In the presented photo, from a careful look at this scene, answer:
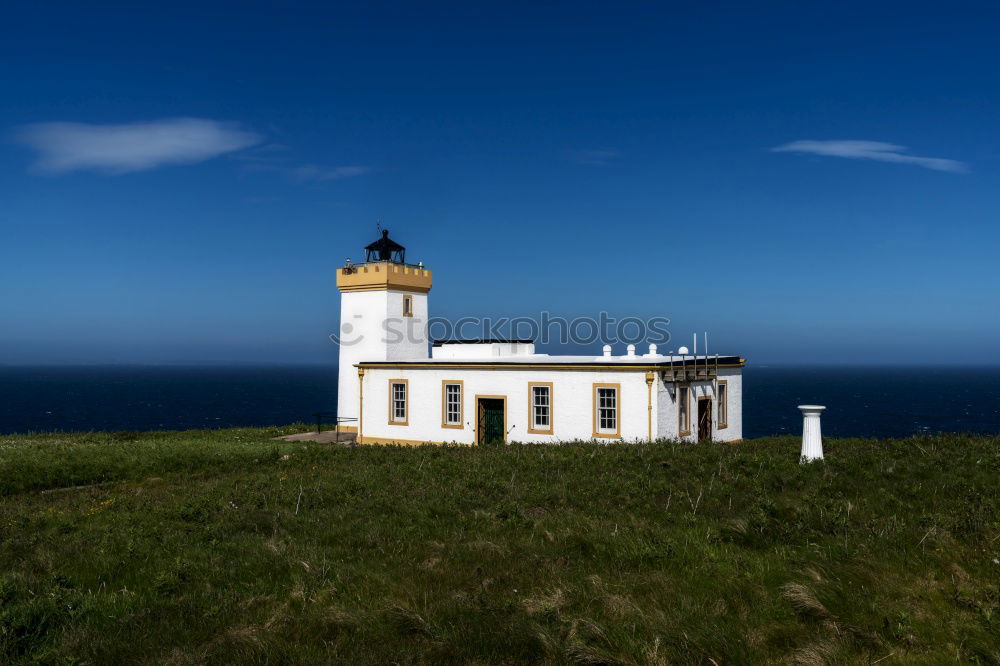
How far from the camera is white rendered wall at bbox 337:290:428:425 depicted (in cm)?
3197

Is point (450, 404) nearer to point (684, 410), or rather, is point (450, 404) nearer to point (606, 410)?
point (606, 410)

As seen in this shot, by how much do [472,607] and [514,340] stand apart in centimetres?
2487

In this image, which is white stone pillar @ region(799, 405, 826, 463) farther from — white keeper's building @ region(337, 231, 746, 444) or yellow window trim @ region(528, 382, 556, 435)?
yellow window trim @ region(528, 382, 556, 435)

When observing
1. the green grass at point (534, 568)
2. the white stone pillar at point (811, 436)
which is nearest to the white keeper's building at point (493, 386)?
the white stone pillar at point (811, 436)

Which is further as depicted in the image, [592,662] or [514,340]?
[514,340]

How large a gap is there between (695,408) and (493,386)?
7.58 meters

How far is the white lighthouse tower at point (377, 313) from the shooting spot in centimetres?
3194

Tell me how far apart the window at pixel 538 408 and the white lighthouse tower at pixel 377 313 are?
9111mm

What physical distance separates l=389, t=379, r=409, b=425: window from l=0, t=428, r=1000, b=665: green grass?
12662 millimetres

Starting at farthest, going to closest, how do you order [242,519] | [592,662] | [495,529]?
[242,519]
[495,529]
[592,662]

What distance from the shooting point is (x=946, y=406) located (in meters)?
103

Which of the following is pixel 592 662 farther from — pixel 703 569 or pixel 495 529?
pixel 495 529

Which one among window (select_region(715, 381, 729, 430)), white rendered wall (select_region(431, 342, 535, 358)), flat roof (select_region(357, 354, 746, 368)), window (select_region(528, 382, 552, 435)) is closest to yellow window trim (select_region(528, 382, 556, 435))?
window (select_region(528, 382, 552, 435))

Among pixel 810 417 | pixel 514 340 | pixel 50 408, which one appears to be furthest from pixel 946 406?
pixel 50 408
